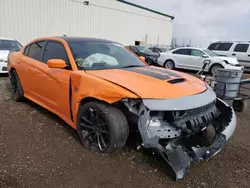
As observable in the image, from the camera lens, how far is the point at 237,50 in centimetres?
1217

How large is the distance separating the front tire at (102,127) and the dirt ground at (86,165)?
16 cm

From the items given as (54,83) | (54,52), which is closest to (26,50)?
(54,52)

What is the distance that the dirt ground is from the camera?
229cm

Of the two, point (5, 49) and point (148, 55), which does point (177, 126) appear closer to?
point (5, 49)

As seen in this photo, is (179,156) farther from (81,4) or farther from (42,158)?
(81,4)

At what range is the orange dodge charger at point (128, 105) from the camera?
229 cm

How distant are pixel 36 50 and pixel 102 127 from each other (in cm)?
242

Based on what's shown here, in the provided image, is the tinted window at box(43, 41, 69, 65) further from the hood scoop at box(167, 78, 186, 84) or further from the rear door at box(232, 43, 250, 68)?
the rear door at box(232, 43, 250, 68)

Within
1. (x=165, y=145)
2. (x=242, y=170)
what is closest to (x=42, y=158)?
(x=165, y=145)

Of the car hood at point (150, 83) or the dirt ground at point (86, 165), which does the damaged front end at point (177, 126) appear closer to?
the car hood at point (150, 83)

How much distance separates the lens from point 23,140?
123 inches

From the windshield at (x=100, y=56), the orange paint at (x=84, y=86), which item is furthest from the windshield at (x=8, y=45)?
the windshield at (x=100, y=56)

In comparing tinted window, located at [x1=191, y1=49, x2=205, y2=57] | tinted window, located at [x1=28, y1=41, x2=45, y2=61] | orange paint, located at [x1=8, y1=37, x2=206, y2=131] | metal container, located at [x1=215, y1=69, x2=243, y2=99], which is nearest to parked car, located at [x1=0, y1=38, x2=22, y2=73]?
tinted window, located at [x1=28, y1=41, x2=45, y2=61]

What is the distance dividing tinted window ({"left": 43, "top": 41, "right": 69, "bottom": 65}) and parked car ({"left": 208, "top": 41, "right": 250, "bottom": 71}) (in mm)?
11161
